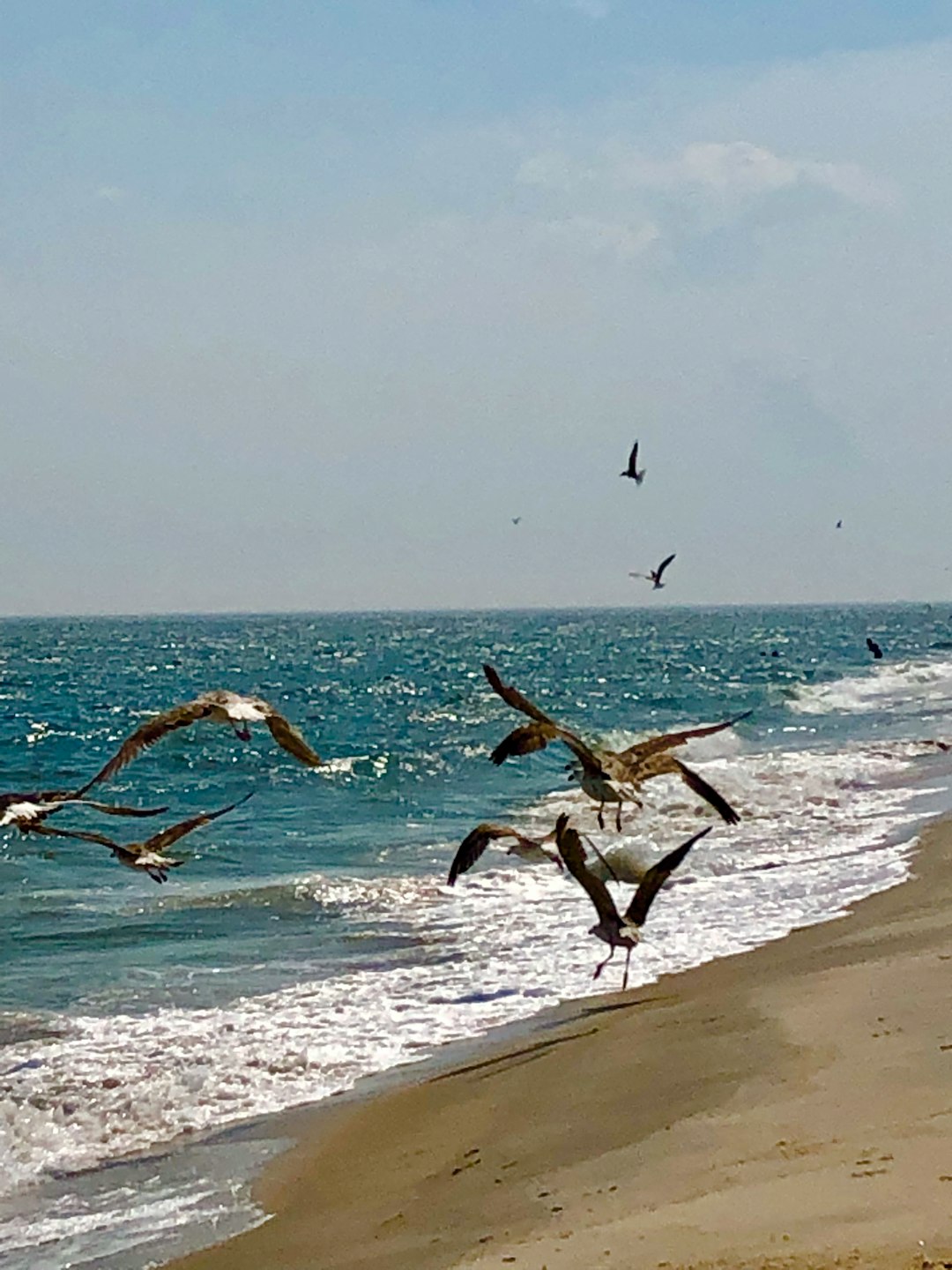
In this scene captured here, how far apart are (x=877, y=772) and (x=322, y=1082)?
1821 cm

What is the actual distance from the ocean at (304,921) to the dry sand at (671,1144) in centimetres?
69

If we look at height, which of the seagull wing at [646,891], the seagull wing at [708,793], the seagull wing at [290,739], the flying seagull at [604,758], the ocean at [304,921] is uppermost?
the seagull wing at [290,739]

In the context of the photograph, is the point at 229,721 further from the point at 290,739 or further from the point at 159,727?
the point at 159,727

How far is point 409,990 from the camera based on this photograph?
11742mm

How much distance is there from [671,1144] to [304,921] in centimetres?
864

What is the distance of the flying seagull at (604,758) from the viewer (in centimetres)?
632

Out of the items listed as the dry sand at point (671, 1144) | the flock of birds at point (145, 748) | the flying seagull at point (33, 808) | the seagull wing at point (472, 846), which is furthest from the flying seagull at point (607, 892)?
the flying seagull at point (33, 808)

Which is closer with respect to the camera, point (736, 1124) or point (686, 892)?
point (736, 1124)

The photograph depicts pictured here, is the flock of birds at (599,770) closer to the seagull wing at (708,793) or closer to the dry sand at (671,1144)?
the seagull wing at (708,793)

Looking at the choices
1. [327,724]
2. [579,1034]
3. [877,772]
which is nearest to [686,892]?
[579,1034]

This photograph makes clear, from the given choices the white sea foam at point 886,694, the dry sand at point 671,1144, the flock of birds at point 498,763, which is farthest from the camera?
the white sea foam at point 886,694

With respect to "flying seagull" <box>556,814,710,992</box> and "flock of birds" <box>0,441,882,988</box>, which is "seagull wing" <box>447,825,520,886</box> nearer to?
"flock of birds" <box>0,441,882,988</box>

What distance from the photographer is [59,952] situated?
14.1m

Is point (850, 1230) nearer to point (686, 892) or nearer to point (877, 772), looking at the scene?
point (686, 892)
